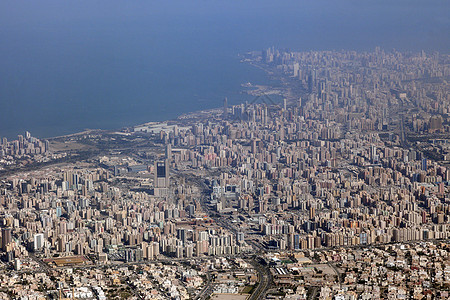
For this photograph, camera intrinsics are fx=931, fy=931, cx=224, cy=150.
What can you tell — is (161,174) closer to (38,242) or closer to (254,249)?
(38,242)

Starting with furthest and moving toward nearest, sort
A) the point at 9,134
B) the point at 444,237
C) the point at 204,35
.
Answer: the point at 204,35
the point at 9,134
the point at 444,237

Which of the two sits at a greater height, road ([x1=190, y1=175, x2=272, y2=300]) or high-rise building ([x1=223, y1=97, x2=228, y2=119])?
high-rise building ([x1=223, y1=97, x2=228, y2=119])

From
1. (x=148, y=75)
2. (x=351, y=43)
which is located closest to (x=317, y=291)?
(x=351, y=43)

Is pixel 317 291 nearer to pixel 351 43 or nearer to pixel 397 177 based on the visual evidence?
pixel 397 177

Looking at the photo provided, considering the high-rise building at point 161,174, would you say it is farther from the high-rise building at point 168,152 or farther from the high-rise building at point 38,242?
the high-rise building at point 38,242

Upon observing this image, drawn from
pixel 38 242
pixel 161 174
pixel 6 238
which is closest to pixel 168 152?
pixel 161 174

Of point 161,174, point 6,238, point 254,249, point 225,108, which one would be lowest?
point 254,249

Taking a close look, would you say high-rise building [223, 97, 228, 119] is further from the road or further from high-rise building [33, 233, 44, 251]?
high-rise building [33, 233, 44, 251]

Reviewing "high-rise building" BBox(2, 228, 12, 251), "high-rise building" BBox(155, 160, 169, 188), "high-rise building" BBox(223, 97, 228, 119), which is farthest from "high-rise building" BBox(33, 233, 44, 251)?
"high-rise building" BBox(223, 97, 228, 119)
